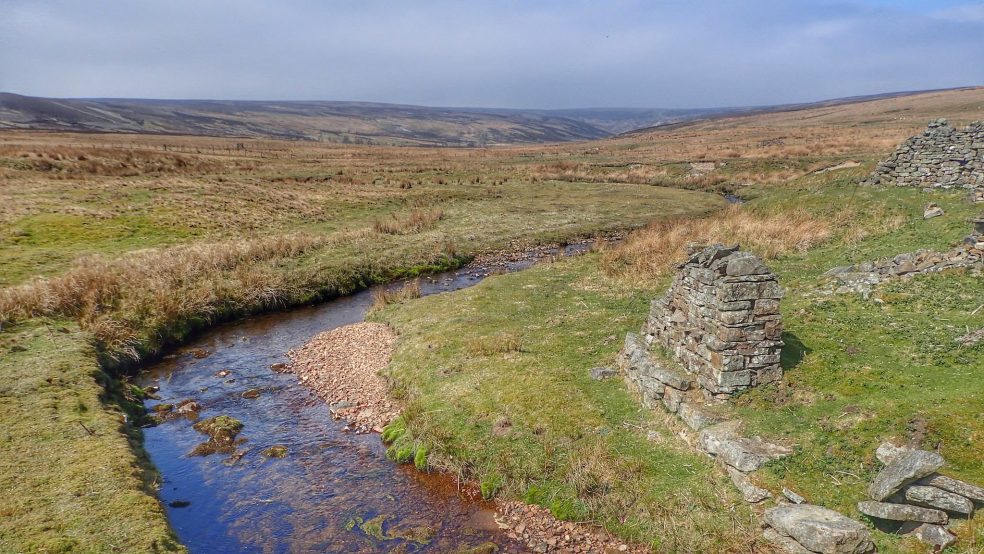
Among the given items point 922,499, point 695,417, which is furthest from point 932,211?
point 922,499

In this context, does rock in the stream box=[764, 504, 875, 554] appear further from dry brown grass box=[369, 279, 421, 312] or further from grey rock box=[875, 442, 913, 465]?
dry brown grass box=[369, 279, 421, 312]

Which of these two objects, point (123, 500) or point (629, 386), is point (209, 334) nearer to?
point (123, 500)

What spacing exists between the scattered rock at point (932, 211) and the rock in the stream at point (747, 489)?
1936 centimetres

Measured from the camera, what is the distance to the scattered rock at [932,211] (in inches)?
903

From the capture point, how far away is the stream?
1159cm

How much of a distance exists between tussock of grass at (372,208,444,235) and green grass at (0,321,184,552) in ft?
76.6

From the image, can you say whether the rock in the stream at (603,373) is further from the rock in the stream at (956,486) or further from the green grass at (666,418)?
the rock in the stream at (956,486)

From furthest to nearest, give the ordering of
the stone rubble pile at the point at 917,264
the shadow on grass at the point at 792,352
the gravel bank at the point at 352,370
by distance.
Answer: the gravel bank at the point at 352,370
the stone rubble pile at the point at 917,264
the shadow on grass at the point at 792,352

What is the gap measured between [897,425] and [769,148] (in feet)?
246

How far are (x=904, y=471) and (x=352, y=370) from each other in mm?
16235

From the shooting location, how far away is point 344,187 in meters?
55.2

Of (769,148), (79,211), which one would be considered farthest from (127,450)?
(769,148)

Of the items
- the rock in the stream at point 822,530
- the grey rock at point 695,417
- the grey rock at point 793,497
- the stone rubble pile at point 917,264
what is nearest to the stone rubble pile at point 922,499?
the rock in the stream at point 822,530

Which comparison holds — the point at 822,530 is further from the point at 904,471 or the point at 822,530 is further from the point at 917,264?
the point at 917,264
